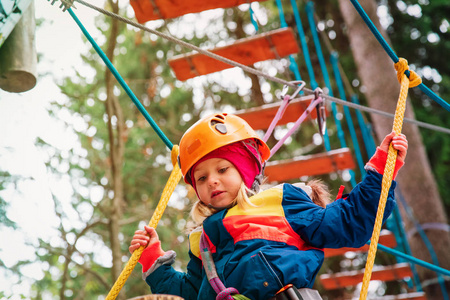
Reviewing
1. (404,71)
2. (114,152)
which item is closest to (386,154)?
(404,71)

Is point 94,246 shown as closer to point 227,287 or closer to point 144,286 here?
point 144,286

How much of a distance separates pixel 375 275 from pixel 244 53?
290 centimetres

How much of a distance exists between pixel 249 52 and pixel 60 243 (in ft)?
11.4

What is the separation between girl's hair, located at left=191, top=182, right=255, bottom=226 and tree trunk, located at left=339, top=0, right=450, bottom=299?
4101 millimetres

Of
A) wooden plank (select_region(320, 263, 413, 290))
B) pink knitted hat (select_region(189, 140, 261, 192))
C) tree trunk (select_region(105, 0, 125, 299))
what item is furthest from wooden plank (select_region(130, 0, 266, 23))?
wooden plank (select_region(320, 263, 413, 290))

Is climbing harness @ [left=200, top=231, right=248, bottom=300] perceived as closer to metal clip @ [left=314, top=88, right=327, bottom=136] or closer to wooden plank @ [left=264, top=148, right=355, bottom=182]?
metal clip @ [left=314, top=88, right=327, bottom=136]

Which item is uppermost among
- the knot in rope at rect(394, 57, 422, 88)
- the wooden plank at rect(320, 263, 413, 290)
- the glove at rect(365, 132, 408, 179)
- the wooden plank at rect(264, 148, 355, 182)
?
the wooden plank at rect(264, 148, 355, 182)

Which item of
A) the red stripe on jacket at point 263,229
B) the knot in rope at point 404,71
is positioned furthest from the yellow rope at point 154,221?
the knot in rope at point 404,71

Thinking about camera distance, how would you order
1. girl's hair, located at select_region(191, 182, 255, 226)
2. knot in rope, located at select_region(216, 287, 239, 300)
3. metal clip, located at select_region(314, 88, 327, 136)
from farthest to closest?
1. metal clip, located at select_region(314, 88, 327, 136)
2. girl's hair, located at select_region(191, 182, 255, 226)
3. knot in rope, located at select_region(216, 287, 239, 300)

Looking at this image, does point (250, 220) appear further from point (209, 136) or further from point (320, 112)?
point (320, 112)

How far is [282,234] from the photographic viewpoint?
2.01 m

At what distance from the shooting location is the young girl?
1.93 metres

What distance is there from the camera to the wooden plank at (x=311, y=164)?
4.42 metres

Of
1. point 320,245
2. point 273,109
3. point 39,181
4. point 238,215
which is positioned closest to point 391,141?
point 320,245
